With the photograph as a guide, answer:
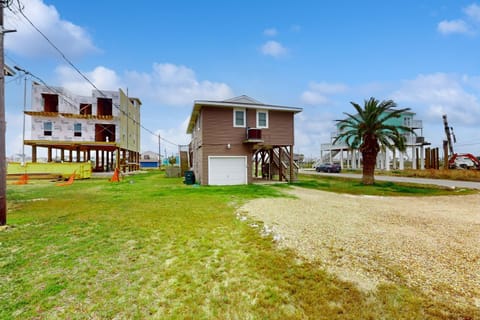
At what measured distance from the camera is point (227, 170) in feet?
50.3

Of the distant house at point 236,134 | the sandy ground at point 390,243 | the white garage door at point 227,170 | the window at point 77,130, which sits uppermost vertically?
the window at point 77,130

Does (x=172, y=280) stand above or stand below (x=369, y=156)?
below

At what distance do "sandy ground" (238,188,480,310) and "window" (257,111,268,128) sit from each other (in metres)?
9.34

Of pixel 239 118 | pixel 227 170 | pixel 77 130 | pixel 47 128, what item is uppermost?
pixel 47 128

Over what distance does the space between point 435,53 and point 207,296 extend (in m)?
18.2

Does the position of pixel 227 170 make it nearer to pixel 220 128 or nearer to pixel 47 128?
pixel 220 128

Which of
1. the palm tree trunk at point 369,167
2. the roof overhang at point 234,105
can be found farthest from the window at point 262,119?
the palm tree trunk at point 369,167

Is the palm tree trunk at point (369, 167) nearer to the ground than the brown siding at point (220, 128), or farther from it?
→ nearer to the ground

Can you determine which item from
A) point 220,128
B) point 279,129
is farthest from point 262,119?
point 220,128

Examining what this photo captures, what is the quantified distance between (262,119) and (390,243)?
12.5 meters

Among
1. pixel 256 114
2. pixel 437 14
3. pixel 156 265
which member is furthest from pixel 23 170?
pixel 437 14

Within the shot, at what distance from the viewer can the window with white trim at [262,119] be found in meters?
15.9

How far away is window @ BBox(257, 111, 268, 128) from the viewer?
15898mm

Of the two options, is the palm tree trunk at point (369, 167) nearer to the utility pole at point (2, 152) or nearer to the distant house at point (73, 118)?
the utility pole at point (2, 152)
